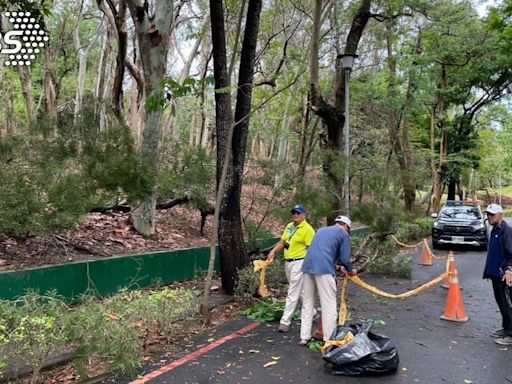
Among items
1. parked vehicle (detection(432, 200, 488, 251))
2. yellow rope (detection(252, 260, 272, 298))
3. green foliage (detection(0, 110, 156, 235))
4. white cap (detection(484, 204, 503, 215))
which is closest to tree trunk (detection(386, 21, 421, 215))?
parked vehicle (detection(432, 200, 488, 251))

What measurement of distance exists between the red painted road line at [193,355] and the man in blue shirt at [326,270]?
0.96m

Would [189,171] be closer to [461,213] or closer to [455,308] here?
[455,308]

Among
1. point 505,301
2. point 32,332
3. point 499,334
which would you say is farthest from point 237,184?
point 32,332

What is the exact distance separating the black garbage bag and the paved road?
0.08 m

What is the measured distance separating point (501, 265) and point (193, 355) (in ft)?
13.8

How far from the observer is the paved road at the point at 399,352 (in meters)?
5.03

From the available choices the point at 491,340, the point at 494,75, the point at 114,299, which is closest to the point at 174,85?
the point at 114,299

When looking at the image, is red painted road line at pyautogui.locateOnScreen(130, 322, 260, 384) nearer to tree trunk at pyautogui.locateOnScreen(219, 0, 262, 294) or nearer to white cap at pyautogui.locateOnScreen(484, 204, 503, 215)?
tree trunk at pyautogui.locateOnScreen(219, 0, 262, 294)

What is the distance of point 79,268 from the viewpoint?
293 inches

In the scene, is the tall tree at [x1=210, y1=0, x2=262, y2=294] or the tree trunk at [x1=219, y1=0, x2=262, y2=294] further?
the tree trunk at [x1=219, y1=0, x2=262, y2=294]

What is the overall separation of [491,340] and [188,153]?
7169 millimetres

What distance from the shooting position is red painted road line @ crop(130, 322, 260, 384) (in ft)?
16.1

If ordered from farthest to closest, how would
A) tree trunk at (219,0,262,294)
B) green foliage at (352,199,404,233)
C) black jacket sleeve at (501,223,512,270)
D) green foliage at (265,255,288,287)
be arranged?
green foliage at (352,199,404,233) < green foliage at (265,255,288,287) < tree trunk at (219,0,262,294) < black jacket sleeve at (501,223,512,270)

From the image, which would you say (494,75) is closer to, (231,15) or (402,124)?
(402,124)
